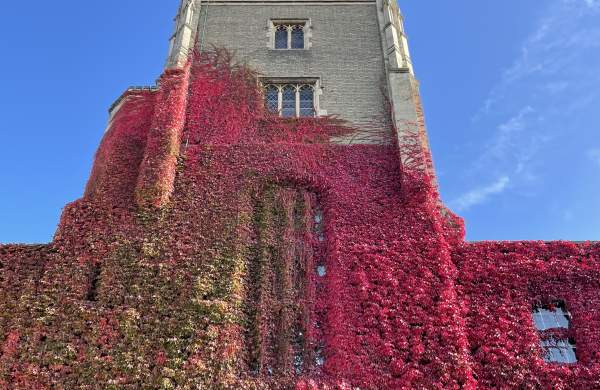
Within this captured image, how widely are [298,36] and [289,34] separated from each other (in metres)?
0.33

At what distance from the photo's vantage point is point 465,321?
12.0 meters

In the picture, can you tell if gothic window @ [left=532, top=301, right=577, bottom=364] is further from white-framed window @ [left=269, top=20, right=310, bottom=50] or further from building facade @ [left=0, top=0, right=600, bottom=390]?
white-framed window @ [left=269, top=20, right=310, bottom=50]

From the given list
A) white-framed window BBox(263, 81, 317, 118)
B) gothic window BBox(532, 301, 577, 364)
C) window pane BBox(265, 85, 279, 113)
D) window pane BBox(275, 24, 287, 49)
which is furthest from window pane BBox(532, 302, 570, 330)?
window pane BBox(275, 24, 287, 49)

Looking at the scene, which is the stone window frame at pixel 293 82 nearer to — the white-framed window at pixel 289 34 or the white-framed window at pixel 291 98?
the white-framed window at pixel 291 98

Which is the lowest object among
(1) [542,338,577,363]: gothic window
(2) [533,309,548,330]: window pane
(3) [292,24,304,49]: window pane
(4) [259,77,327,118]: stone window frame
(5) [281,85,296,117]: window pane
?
(1) [542,338,577,363]: gothic window

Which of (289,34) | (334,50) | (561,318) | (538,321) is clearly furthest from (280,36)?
(561,318)

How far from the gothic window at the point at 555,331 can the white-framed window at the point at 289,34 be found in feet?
36.6

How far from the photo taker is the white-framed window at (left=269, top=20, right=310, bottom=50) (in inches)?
744

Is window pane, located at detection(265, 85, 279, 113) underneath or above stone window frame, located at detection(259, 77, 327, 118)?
underneath

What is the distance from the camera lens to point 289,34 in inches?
760

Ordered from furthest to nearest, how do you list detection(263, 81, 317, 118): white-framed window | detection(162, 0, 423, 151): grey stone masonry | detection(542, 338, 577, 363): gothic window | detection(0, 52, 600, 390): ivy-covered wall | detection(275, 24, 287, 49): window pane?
detection(275, 24, 287, 49): window pane, detection(263, 81, 317, 118): white-framed window, detection(162, 0, 423, 151): grey stone masonry, detection(542, 338, 577, 363): gothic window, detection(0, 52, 600, 390): ivy-covered wall

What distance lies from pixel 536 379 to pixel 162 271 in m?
8.13

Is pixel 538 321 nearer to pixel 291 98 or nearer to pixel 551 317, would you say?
pixel 551 317

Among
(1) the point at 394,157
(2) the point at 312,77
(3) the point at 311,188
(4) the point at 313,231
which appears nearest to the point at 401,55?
(2) the point at 312,77
